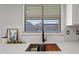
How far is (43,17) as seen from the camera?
284cm

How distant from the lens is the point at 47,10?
284cm

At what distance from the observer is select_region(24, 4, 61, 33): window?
2.83m

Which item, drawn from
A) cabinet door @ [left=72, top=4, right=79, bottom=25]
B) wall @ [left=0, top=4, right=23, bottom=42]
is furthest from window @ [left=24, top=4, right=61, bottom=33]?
cabinet door @ [left=72, top=4, right=79, bottom=25]

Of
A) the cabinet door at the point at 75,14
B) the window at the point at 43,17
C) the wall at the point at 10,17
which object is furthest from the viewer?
the window at the point at 43,17

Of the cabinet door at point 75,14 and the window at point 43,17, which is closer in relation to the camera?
the cabinet door at point 75,14

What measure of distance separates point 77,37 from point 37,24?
30.0 inches

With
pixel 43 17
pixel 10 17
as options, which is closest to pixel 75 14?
pixel 43 17

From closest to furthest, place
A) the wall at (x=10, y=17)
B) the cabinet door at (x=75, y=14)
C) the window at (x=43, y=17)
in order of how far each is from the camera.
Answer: the cabinet door at (x=75, y=14)
the wall at (x=10, y=17)
the window at (x=43, y=17)

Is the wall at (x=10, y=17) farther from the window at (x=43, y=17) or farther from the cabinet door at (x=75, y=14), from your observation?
the cabinet door at (x=75, y=14)

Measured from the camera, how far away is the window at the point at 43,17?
111 inches

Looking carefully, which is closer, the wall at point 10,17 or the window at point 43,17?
the wall at point 10,17

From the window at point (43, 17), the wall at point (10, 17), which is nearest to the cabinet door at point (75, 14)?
the window at point (43, 17)

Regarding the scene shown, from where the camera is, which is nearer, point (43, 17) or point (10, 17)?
point (10, 17)

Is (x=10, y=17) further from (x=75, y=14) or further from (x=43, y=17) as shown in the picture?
(x=75, y=14)
